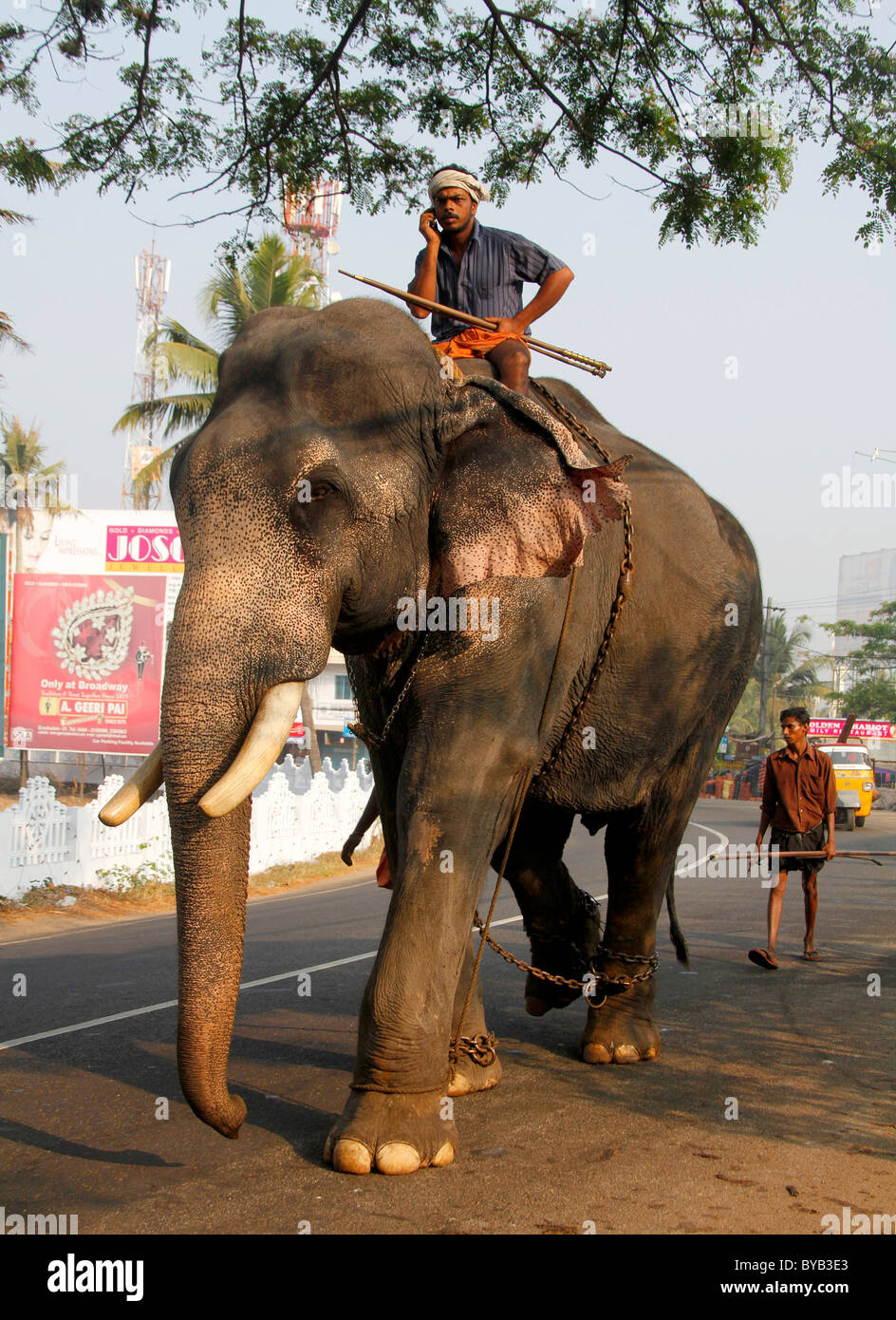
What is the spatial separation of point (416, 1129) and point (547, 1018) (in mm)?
2869

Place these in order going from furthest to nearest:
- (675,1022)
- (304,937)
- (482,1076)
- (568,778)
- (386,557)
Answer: (304,937), (675,1022), (568,778), (482,1076), (386,557)

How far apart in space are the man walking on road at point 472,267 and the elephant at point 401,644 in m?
0.45

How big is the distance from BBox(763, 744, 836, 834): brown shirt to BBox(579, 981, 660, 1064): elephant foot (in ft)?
15.0

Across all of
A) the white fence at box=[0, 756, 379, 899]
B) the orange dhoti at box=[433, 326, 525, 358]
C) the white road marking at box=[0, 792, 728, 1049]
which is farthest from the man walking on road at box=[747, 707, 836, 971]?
the orange dhoti at box=[433, 326, 525, 358]

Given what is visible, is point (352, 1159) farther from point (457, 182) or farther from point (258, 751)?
point (457, 182)

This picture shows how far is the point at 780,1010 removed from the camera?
7023 mm

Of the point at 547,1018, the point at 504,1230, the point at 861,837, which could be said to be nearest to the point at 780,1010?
the point at 547,1018

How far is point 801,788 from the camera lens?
400 inches

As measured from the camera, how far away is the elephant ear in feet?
15.0

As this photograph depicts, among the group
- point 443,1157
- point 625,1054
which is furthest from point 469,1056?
point 443,1157

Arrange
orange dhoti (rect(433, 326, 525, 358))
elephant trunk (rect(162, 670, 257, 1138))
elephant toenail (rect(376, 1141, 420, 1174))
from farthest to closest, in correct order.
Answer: orange dhoti (rect(433, 326, 525, 358)) → elephant toenail (rect(376, 1141, 420, 1174)) → elephant trunk (rect(162, 670, 257, 1138))

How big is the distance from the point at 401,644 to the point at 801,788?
20.8ft

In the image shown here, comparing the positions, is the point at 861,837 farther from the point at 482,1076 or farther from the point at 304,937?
the point at 482,1076

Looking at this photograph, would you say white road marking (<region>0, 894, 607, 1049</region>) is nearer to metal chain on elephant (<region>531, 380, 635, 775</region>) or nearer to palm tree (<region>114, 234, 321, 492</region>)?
metal chain on elephant (<region>531, 380, 635, 775</region>)
